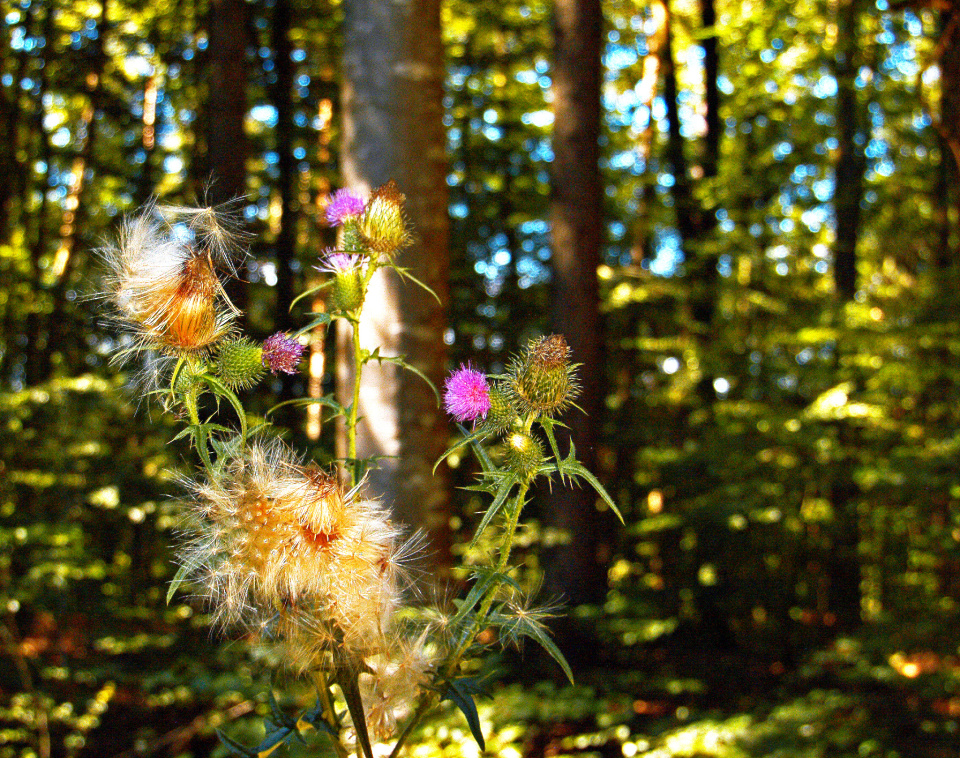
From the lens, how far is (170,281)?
0.85 m

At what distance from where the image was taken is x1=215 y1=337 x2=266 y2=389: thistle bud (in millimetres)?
848

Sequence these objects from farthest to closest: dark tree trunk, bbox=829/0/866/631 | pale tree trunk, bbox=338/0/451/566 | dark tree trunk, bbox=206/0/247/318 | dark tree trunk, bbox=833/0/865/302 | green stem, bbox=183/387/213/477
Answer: dark tree trunk, bbox=833/0/865/302 < dark tree trunk, bbox=829/0/866/631 < dark tree trunk, bbox=206/0/247/318 < pale tree trunk, bbox=338/0/451/566 < green stem, bbox=183/387/213/477

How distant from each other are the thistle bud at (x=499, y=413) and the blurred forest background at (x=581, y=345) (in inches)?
48.5

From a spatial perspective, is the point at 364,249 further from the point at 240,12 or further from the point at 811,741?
the point at 240,12

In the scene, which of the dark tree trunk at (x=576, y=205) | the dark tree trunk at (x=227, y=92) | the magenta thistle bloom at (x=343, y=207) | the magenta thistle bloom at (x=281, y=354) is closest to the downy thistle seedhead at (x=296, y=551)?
the magenta thistle bloom at (x=281, y=354)

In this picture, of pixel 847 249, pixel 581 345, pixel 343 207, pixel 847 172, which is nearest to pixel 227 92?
pixel 581 345

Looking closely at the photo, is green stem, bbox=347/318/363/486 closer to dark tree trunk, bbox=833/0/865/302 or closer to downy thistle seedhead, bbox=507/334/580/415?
downy thistle seedhead, bbox=507/334/580/415

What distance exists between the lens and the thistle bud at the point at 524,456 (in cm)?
80

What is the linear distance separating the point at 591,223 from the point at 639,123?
5.28m

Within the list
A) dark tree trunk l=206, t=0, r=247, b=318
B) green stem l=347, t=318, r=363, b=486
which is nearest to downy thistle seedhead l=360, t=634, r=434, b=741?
green stem l=347, t=318, r=363, b=486

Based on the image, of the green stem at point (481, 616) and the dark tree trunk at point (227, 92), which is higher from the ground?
→ the dark tree trunk at point (227, 92)

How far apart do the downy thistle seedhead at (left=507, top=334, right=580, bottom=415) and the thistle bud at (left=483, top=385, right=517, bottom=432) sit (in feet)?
0.05

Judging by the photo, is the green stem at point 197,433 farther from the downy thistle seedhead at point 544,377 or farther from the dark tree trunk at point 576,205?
the dark tree trunk at point 576,205

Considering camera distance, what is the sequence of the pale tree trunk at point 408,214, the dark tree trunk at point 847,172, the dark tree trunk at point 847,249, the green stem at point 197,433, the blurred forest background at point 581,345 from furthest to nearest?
the dark tree trunk at point 847,172, the dark tree trunk at point 847,249, the blurred forest background at point 581,345, the pale tree trunk at point 408,214, the green stem at point 197,433
